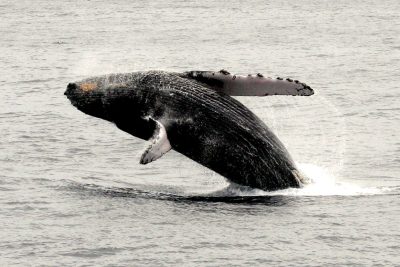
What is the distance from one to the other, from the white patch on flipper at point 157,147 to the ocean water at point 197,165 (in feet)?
2.48

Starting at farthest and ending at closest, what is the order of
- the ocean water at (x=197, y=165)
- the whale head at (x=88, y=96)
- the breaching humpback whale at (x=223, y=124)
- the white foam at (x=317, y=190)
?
the whale head at (x=88, y=96) → the breaching humpback whale at (x=223, y=124) → the white foam at (x=317, y=190) → the ocean water at (x=197, y=165)

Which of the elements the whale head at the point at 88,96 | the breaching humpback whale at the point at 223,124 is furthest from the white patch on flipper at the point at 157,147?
the whale head at the point at 88,96

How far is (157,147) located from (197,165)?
4315 millimetres

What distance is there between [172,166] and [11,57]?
14815 mm

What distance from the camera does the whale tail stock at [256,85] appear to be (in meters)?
17.8

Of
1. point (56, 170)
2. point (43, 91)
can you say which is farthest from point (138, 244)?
point (43, 91)

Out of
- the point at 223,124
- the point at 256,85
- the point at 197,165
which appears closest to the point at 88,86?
the point at 223,124

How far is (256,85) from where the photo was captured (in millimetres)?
17844

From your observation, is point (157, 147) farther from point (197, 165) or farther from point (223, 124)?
point (197, 165)

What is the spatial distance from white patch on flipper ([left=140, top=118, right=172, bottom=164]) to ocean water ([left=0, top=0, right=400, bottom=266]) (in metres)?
0.76

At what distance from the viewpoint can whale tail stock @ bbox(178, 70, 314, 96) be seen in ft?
58.4

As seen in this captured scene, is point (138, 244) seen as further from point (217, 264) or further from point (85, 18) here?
point (85, 18)

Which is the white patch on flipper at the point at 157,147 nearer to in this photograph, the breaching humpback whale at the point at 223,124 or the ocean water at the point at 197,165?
the breaching humpback whale at the point at 223,124

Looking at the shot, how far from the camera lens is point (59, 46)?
3672 cm
